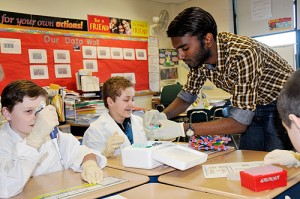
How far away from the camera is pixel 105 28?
175 inches

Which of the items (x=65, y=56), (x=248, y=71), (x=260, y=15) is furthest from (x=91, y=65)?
(x=248, y=71)

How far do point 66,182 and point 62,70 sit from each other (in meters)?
2.82

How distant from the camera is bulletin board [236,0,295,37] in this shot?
4504 mm

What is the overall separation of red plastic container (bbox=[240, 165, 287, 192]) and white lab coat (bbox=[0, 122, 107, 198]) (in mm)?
734

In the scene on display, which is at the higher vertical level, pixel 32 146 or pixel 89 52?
pixel 89 52

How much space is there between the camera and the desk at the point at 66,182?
1224 mm

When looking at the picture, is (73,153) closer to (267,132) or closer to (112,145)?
(112,145)

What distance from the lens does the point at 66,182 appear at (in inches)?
54.1

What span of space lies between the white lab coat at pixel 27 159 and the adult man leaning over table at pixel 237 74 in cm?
47

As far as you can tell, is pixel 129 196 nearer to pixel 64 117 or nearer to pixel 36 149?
pixel 36 149

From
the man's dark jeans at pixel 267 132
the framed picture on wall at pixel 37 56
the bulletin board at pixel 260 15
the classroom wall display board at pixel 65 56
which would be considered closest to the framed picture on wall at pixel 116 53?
the classroom wall display board at pixel 65 56

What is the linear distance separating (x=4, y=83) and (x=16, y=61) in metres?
0.29

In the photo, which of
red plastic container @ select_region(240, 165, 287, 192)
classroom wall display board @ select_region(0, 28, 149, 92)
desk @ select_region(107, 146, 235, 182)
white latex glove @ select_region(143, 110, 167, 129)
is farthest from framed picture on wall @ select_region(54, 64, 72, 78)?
red plastic container @ select_region(240, 165, 287, 192)

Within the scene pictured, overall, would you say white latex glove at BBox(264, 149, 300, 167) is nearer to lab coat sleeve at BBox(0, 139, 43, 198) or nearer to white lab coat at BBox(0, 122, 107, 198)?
white lab coat at BBox(0, 122, 107, 198)
